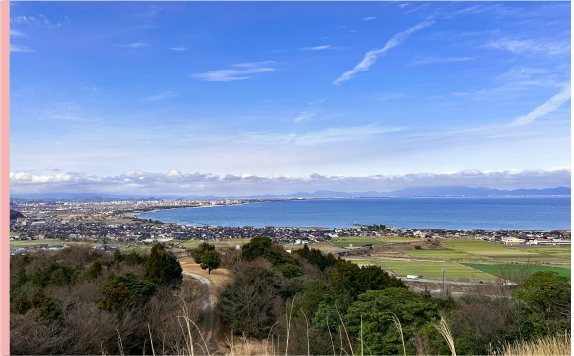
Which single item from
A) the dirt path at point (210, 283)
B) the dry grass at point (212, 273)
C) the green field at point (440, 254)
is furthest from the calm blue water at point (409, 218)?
the dirt path at point (210, 283)

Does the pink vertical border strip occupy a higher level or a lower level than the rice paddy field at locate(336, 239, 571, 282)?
higher

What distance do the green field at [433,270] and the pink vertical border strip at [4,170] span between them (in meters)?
25.2

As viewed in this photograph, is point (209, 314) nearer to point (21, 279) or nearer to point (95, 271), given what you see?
point (95, 271)

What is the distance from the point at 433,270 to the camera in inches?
1062

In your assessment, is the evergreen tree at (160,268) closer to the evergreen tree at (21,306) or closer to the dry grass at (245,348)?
the dry grass at (245,348)

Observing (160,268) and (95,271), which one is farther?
(160,268)

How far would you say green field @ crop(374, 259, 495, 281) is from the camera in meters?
24.5

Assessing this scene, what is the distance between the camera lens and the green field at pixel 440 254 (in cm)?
3356

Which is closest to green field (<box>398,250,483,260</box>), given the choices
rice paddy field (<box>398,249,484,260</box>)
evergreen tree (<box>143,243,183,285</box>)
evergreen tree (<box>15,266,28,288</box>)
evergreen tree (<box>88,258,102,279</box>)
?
rice paddy field (<box>398,249,484,260</box>)

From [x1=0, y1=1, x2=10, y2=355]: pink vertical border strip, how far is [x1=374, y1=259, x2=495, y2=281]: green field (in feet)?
82.8

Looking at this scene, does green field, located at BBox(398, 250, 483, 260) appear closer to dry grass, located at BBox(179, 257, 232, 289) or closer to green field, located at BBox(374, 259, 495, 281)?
green field, located at BBox(374, 259, 495, 281)

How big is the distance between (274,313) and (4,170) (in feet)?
42.9

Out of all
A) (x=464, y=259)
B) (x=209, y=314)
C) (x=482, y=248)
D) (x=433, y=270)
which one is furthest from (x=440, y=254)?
(x=209, y=314)

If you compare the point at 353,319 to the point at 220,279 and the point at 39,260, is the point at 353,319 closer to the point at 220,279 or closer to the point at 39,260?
the point at 220,279
